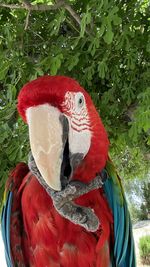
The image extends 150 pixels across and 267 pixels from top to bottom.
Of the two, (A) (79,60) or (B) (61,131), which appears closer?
(B) (61,131)

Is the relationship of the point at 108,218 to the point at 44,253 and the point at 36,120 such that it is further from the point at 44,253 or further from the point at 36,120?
the point at 36,120

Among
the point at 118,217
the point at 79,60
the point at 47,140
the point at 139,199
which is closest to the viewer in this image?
the point at 47,140

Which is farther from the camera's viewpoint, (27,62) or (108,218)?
(27,62)

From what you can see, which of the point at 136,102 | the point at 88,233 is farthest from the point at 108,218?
the point at 136,102

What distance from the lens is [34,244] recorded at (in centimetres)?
83

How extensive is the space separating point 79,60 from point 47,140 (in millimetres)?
357

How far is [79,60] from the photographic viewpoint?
3.16 feet

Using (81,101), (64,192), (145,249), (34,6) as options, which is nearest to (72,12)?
(34,6)

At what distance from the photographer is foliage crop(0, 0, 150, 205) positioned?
90cm

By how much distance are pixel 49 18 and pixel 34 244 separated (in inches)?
19.0

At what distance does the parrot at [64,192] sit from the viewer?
2.19ft

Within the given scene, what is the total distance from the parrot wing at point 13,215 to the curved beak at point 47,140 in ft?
0.64

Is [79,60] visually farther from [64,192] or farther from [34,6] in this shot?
[64,192]

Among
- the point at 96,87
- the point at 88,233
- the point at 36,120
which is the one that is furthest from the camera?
the point at 96,87
